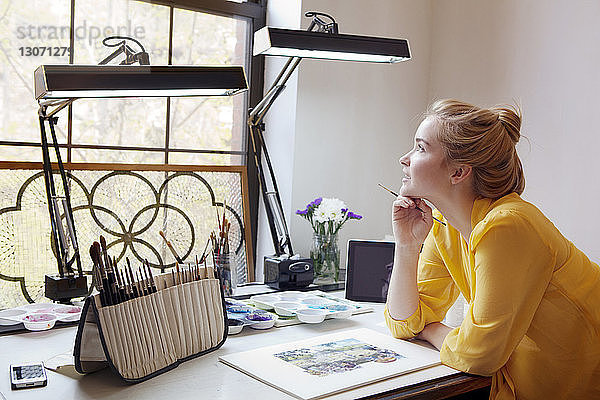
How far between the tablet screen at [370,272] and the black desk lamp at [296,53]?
15cm

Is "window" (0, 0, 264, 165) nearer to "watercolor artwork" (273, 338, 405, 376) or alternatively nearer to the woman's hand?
the woman's hand

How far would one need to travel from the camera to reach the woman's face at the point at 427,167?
144 centimetres

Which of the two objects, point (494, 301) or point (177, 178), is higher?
point (177, 178)

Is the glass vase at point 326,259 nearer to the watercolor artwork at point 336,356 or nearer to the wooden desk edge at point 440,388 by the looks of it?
the watercolor artwork at point 336,356

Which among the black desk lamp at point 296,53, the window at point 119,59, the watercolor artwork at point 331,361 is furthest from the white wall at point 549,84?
the watercolor artwork at point 331,361

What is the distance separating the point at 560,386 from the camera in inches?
55.2

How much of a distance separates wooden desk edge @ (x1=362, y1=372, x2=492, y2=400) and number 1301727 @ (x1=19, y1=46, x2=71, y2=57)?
1343 millimetres

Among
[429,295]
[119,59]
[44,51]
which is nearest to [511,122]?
[429,295]

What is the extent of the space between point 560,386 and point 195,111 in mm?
1363

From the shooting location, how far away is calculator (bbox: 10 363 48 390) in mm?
1137

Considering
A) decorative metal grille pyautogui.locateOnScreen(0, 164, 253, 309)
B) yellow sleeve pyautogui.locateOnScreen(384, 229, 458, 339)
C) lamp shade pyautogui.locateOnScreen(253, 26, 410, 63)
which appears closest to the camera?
yellow sleeve pyautogui.locateOnScreen(384, 229, 458, 339)

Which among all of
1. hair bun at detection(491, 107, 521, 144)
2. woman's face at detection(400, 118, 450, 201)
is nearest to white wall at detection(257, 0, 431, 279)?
woman's face at detection(400, 118, 450, 201)

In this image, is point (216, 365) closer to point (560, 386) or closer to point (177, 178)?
point (560, 386)

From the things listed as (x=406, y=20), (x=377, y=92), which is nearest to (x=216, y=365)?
(x=377, y=92)
